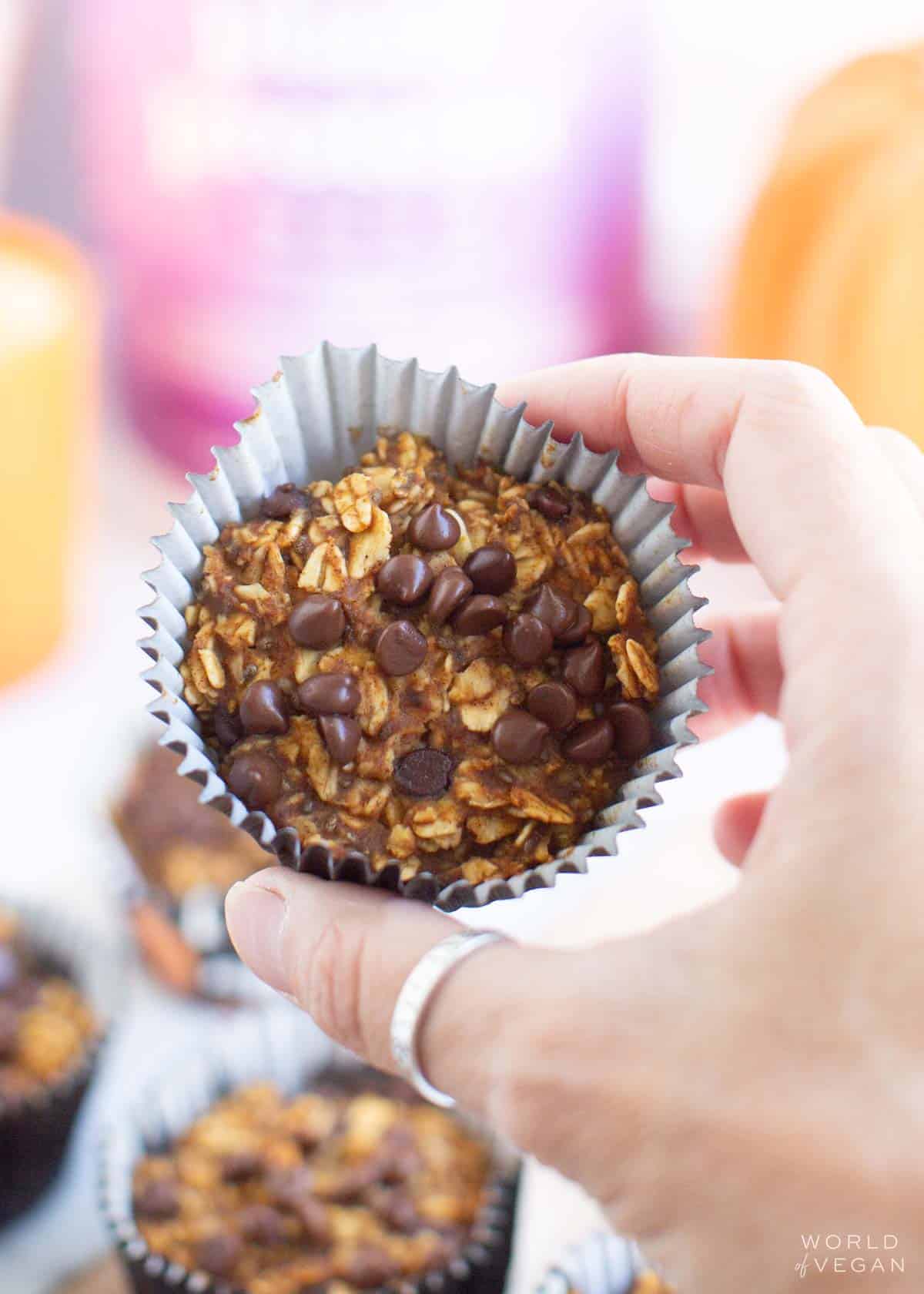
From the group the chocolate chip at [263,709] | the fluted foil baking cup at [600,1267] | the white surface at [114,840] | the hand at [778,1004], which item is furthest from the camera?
the white surface at [114,840]

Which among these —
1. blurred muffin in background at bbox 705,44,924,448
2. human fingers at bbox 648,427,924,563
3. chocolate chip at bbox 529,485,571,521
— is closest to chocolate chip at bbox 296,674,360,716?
chocolate chip at bbox 529,485,571,521

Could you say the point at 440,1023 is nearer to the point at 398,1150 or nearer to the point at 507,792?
the point at 507,792

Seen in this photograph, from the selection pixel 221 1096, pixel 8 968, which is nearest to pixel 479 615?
pixel 221 1096

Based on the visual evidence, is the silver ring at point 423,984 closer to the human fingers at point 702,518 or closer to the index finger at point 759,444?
the index finger at point 759,444

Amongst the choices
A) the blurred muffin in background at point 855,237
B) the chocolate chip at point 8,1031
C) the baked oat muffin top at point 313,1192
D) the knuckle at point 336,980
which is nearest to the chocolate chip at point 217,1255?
the baked oat muffin top at point 313,1192

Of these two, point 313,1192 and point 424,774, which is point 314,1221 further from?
point 424,774

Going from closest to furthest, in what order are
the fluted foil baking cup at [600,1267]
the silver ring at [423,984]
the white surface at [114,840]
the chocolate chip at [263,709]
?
the silver ring at [423,984] < the chocolate chip at [263,709] < the fluted foil baking cup at [600,1267] < the white surface at [114,840]

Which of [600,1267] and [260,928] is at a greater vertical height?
[260,928]
